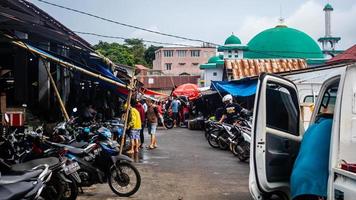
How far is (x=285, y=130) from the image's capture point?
244 inches

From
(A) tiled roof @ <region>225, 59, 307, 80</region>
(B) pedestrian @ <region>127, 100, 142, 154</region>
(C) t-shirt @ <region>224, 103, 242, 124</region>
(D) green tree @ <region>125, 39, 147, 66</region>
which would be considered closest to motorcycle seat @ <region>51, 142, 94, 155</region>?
(B) pedestrian @ <region>127, 100, 142, 154</region>

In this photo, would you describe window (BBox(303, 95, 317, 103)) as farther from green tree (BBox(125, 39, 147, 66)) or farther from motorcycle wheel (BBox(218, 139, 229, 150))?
green tree (BBox(125, 39, 147, 66))

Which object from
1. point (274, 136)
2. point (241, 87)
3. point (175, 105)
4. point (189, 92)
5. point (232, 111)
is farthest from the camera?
point (189, 92)

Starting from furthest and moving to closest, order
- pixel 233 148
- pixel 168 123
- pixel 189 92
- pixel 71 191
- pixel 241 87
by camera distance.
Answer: pixel 189 92 < pixel 168 123 < pixel 241 87 < pixel 233 148 < pixel 71 191

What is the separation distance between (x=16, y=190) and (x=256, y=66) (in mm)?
26017

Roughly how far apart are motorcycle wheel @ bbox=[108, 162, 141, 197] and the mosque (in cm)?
3044

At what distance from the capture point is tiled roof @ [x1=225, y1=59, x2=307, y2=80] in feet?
94.6

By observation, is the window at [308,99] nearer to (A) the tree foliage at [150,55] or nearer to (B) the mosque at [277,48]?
(B) the mosque at [277,48]

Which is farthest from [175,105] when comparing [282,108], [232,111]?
[282,108]

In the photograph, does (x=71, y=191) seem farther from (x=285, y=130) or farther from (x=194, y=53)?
(x=194, y=53)

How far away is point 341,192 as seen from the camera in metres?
4.26

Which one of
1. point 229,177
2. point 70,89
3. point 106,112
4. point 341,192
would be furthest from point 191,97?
point 341,192

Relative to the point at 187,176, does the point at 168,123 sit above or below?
above

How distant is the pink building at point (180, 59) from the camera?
81688 millimetres
